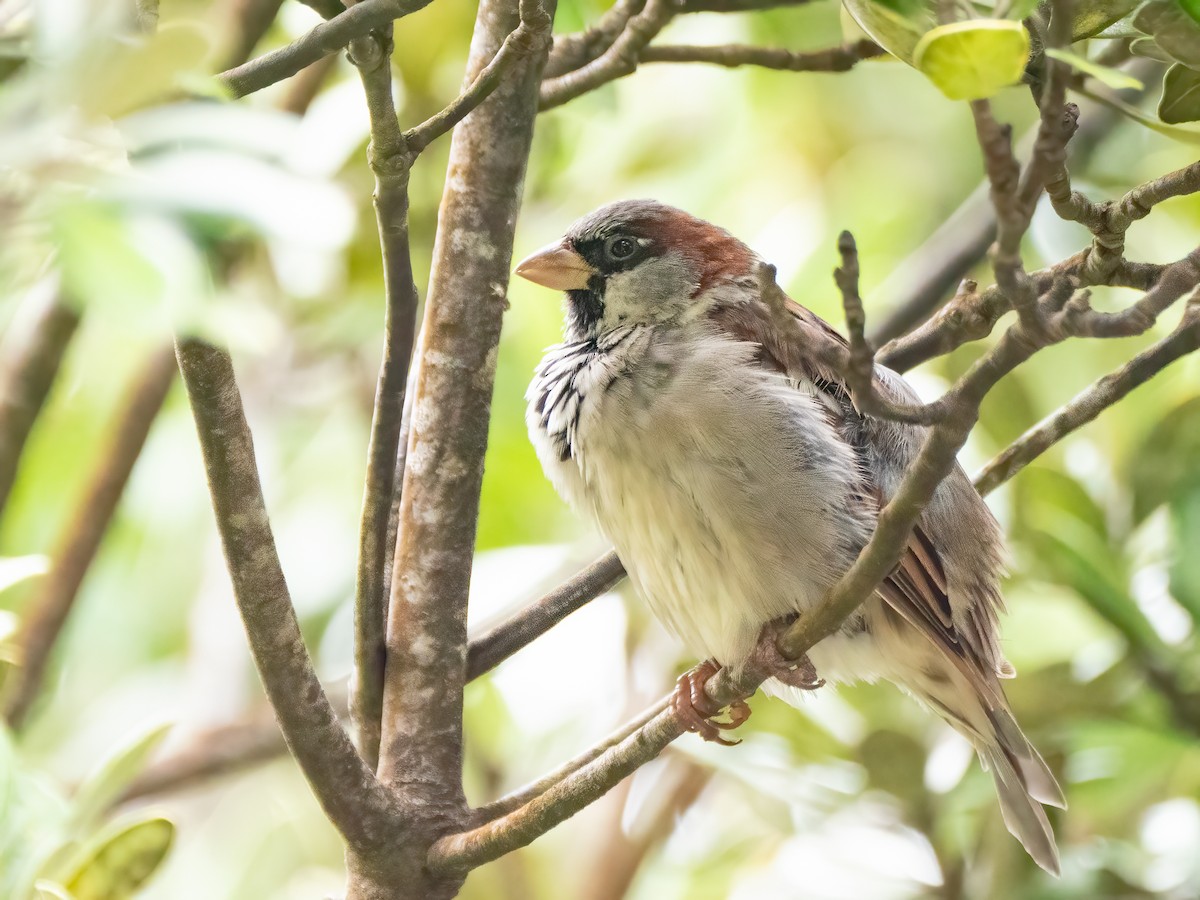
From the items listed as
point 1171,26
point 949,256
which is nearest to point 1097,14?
point 1171,26

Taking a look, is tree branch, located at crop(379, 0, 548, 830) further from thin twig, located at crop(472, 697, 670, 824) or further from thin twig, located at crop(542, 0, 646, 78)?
thin twig, located at crop(542, 0, 646, 78)

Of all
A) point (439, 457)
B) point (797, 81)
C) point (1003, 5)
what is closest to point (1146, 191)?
point (1003, 5)

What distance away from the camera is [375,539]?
1924 millimetres

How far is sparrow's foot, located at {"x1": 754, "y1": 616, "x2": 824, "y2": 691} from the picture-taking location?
191 cm

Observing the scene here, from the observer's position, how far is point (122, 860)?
1.79 metres

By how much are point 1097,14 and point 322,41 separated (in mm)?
834

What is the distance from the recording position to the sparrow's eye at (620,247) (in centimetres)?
267

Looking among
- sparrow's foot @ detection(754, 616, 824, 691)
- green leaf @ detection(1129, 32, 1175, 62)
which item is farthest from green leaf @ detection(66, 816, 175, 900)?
green leaf @ detection(1129, 32, 1175, 62)

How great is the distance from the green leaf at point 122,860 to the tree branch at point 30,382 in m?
1.03

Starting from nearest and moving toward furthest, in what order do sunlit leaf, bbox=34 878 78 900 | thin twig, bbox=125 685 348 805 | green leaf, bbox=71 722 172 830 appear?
1. sunlit leaf, bbox=34 878 78 900
2. green leaf, bbox=71 722 172 830
3. thin twig, bbox=125 685 348 805

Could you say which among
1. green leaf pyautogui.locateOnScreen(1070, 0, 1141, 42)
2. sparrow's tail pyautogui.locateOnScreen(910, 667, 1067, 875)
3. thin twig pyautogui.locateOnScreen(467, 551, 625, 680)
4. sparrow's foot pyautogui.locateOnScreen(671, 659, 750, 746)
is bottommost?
sparrow's tail pyautogui.locateOnScreen(910, 667, 1067, 875)

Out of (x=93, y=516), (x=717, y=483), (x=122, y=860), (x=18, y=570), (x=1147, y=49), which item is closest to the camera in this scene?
(x=1147, y=49)

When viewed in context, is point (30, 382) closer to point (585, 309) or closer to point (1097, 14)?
point (585, 309)

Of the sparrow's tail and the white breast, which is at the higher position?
the white breast
